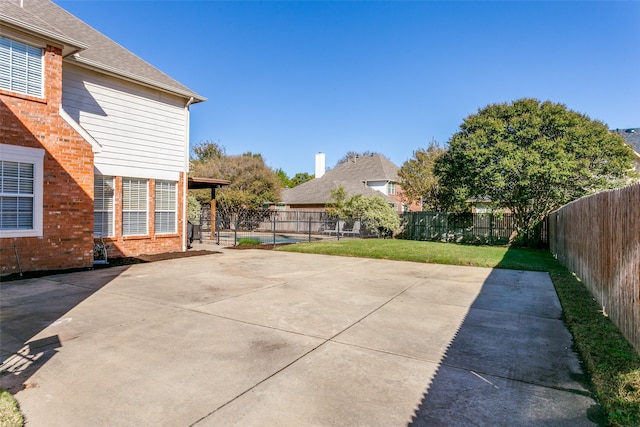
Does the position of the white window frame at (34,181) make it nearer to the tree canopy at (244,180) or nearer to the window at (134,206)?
the window at (134,206)

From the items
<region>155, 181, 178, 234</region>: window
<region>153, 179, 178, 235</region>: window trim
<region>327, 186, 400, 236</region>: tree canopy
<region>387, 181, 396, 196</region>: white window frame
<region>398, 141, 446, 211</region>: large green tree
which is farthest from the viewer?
<region>387, 181, 396, 196</region>: white window frame

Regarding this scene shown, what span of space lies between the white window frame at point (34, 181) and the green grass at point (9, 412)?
660 centimetres

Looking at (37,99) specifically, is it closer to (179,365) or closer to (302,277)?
(302,277)

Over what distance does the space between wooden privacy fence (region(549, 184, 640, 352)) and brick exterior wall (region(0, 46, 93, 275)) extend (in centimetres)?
1079

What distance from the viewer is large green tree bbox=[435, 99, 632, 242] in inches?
670

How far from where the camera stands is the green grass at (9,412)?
2.58 metres

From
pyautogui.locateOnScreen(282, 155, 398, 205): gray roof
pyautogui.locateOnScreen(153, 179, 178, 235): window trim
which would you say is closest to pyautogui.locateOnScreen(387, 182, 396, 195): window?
pyautogui.locateOnScreen(282, 155, 398, 205): gray roof

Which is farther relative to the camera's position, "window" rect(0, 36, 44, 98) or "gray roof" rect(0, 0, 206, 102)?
"gray roof" rect(0, 0, 206, 102)

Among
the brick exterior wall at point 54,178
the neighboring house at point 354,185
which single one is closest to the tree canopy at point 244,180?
the neighboring house at point 354,185

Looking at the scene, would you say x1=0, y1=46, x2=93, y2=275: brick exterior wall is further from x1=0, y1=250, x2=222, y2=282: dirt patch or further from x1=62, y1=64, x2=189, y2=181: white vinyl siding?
x1=62, y1=64, x2=189, y2=181: white vinyl siding

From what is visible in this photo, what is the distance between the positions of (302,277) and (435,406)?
6.00 meters

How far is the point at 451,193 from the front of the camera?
20234 millimetres

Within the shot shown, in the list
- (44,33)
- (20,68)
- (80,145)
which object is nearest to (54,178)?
(80,145)

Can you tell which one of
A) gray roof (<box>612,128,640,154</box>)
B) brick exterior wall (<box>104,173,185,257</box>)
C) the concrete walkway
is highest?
gray roof (<box>612,128,640,154</box>)
